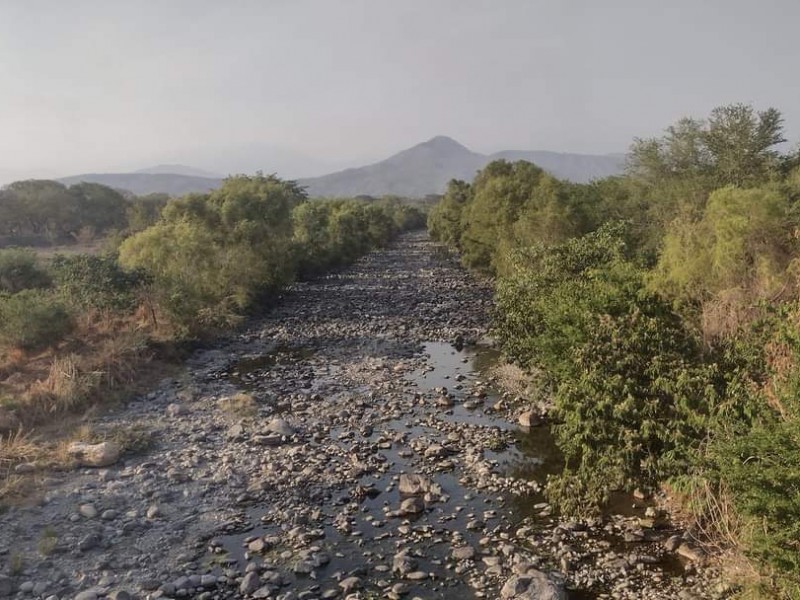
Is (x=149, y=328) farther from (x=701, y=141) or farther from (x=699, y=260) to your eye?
(x=701, y=141)

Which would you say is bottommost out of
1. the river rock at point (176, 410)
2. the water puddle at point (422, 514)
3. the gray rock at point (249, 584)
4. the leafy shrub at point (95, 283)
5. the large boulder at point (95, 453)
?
the water puddle at point (422, 514)

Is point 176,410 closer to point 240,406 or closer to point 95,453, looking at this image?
point 240,406

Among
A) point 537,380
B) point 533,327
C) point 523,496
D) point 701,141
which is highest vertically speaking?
point 701,141

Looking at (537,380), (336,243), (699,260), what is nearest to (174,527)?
(537,380)

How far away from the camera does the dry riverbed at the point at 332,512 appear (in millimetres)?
11898

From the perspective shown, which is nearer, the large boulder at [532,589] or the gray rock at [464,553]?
the large boulder at [532,589]

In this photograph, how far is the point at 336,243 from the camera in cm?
6538

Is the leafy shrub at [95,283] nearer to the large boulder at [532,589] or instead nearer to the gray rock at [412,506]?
the gray rock at [412,506]

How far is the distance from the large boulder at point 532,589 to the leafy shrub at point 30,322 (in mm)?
22667

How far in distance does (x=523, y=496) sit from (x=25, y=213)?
275 ft

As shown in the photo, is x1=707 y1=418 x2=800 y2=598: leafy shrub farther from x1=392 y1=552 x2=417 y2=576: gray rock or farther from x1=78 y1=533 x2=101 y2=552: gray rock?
x1=78 y1=533 x2=101 y2=552: gray rock

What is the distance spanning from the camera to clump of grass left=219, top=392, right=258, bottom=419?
71.4ft

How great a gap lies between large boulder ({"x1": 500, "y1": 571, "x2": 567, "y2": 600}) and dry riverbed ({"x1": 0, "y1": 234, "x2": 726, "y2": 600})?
3cm

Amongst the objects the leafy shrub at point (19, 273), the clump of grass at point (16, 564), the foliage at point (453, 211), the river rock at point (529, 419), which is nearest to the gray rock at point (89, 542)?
the clump of grass at point (16, 564)
